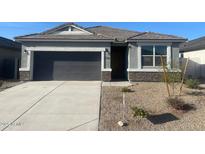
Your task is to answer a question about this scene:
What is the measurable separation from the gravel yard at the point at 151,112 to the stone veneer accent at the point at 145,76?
4236 millimetres

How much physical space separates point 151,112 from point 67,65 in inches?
368

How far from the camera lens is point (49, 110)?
7.47 m

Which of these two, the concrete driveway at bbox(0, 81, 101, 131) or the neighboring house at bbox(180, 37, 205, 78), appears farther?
the neighboring house at bbox(180, 37, 205, 78)

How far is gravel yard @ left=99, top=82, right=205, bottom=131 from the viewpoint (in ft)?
19.6

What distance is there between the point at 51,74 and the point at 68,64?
1523mm

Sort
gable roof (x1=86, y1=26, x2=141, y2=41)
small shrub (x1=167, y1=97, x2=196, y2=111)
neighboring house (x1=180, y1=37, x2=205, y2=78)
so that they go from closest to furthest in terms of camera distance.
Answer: small shrub (x1=167, y1=97, x2=196, y2=111)
gable roof (x1=86, y1=26, x2=141, y2=41)
neighboring house (x1=180, y1=37, x2=205, y2=78)

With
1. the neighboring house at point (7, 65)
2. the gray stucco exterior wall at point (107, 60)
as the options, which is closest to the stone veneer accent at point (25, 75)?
the neighboring house at point (7, 65)

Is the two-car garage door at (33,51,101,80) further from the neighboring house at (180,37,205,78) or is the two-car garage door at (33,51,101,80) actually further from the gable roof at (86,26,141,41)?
the neighboring house at (180,37,205,78)

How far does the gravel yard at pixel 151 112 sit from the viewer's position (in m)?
5.96

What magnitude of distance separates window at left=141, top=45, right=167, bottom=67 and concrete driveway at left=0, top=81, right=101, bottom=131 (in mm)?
6001

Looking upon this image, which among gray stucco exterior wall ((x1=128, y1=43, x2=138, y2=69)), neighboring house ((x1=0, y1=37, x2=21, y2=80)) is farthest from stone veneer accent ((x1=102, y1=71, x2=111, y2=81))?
neighboring house ((x1=0, y1=37, x2=21, y2=80))

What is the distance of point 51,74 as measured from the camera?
49.5 feet

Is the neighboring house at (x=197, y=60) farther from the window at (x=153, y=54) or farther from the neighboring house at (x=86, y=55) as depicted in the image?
the window at (x=153, y=54)
